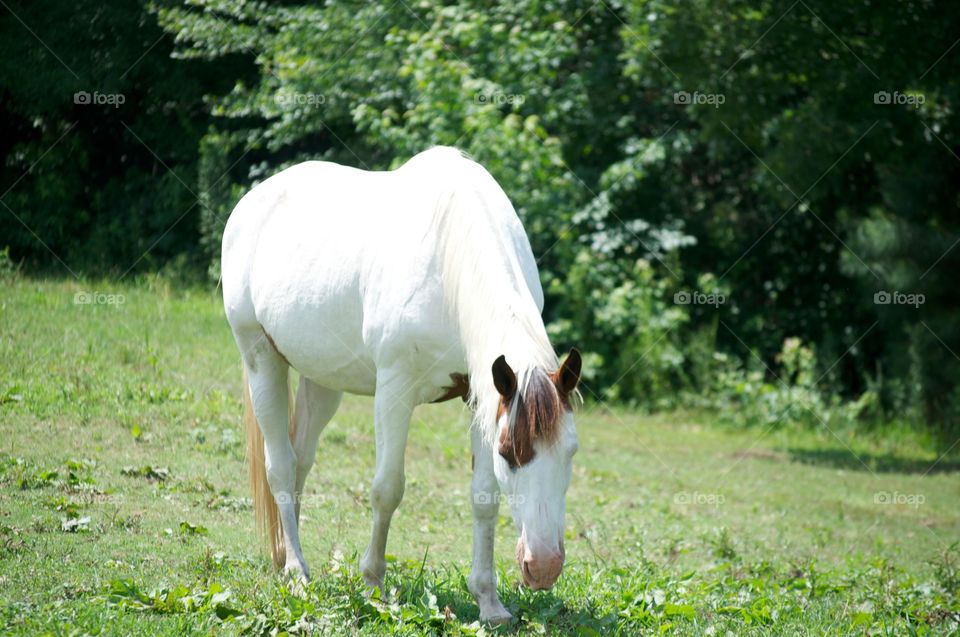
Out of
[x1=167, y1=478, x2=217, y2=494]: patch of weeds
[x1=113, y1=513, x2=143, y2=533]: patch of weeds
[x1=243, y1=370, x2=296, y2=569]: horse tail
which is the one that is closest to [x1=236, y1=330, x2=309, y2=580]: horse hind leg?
[x1=243, y1=370, x2=296, y2=569]: horse tail

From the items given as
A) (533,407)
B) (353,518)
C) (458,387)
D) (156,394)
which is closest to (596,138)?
(156,394)

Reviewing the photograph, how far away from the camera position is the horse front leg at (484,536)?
14.5 ft

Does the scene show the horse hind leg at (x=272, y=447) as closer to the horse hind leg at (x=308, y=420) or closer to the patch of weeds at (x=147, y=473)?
the horse hind leg at (x=308, y=420)

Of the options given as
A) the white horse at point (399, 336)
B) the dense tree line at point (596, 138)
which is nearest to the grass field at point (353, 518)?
the white horse at point (399, 336)

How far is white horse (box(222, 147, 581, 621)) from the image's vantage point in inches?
150

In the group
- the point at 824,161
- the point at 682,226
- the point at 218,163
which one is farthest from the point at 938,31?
the point at 218,163

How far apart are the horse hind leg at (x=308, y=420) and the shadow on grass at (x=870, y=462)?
7407 mm

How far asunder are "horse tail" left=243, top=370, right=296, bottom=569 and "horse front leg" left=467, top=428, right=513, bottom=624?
1191mm

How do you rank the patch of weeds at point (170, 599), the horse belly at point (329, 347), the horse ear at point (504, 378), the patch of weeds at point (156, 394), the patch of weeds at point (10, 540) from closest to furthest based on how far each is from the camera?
the horse ear at point (504, 378) → the patch of weeds at point (170, 599) → the patch of weeds at point (10, 540) → the horse belly at point (329, 347) → the patch of weeds at point (156, 394)

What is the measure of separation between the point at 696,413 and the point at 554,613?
900cm

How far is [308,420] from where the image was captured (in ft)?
18.1

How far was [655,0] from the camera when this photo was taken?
12422mm

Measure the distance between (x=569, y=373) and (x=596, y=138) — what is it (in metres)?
10.7

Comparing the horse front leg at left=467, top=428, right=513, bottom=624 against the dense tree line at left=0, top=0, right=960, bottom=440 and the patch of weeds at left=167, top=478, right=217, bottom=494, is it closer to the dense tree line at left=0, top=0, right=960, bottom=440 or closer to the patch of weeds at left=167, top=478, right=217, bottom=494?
the patch of weeds at left=167, top=478, right=217, bottom=494
